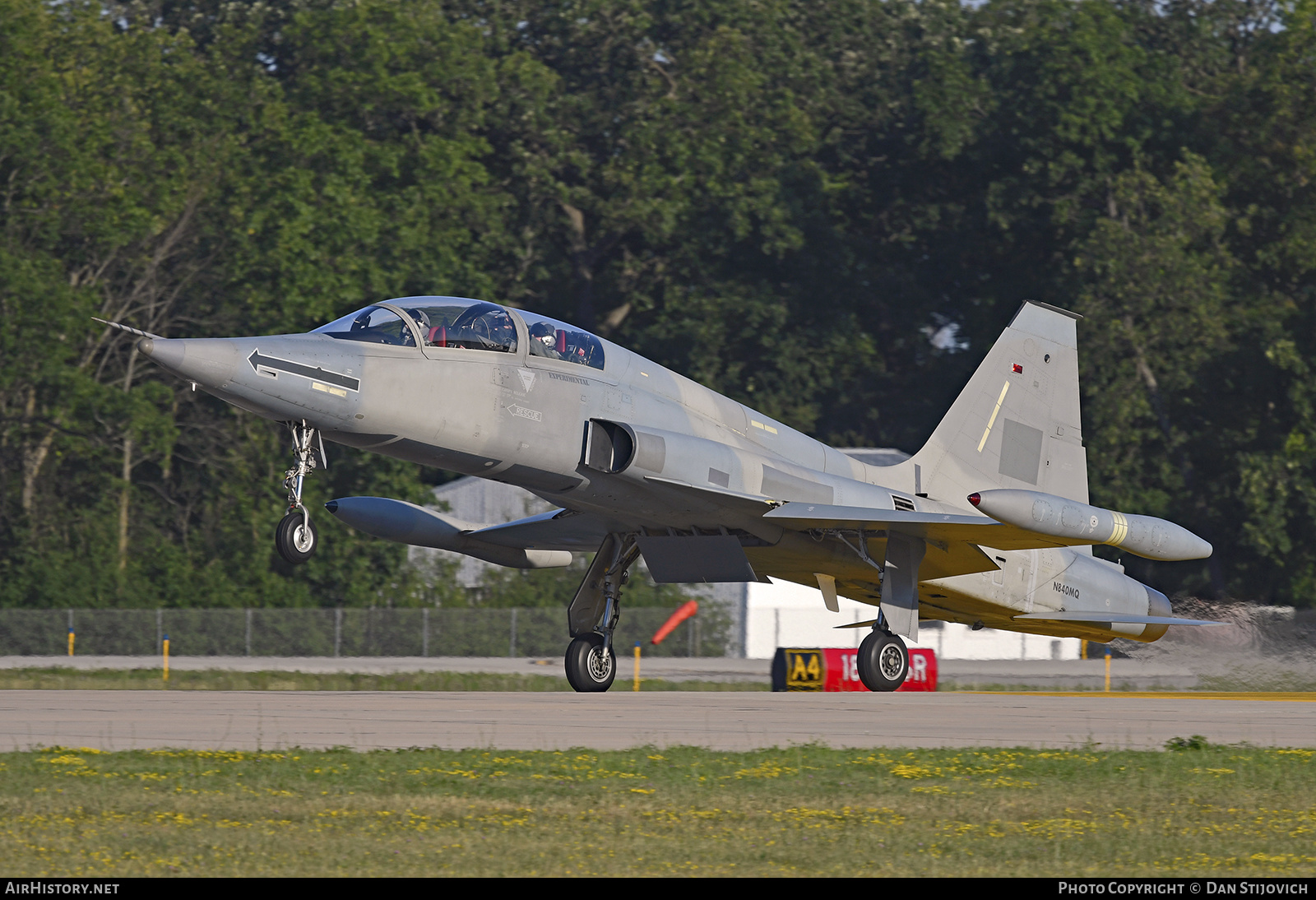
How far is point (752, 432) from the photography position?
66.7 feet

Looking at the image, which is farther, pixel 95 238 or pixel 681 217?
pixel 681 217

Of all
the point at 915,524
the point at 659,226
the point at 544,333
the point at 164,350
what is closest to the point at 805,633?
the point at 659,226

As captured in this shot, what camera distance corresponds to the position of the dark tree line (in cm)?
5047

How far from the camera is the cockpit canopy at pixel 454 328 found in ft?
55.6

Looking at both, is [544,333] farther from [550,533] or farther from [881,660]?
[881,660]

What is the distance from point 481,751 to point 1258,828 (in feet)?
18.3

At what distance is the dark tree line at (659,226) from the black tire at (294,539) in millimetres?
32727

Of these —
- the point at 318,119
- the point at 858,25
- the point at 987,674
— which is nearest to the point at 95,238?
the point at 318,119

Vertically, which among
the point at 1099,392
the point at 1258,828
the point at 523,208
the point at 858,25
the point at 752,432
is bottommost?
the point at 1258,828

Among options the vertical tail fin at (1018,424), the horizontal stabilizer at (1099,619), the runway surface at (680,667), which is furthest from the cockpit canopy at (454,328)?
the runway surface at (680,667)

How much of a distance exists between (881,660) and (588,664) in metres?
3.54

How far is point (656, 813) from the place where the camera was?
32.0 feet

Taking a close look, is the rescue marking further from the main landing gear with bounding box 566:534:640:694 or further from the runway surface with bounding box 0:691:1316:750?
the runway surface with bounding box 0:691:1316:750

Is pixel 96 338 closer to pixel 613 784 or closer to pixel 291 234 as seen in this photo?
pixel 291 234
